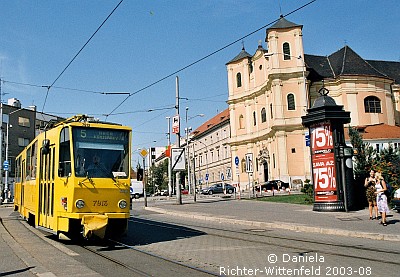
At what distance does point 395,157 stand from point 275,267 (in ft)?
60.9

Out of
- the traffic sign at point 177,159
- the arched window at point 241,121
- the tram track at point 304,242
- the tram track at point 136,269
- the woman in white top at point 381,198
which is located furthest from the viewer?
the arched window at point 241,121

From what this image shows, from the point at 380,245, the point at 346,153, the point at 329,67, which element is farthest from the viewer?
the point at 329,67

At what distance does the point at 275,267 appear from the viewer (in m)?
8.88

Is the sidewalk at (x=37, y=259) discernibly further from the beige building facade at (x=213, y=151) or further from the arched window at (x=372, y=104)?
the beige building facade at (x=213, y=151)

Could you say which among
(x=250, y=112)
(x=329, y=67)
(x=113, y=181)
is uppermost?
(x=329, y=67)

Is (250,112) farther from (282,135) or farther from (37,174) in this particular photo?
(37,174)

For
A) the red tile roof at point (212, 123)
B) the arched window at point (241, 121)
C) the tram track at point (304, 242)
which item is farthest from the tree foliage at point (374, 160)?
the red tile roof at point (212, 123)

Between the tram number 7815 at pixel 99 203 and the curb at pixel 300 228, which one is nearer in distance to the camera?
the tram number 7815 at pixel 99 203

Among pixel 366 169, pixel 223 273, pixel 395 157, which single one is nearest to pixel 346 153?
pixel 366 169

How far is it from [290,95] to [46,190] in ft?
179

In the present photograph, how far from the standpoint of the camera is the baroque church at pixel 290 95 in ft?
210

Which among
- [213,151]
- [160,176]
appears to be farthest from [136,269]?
[213,151]

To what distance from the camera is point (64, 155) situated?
40.7 ft

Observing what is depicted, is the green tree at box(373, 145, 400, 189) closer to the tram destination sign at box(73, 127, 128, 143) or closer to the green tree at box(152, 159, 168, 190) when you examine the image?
the tram destination sign at box(73, 127, 128, 143)
